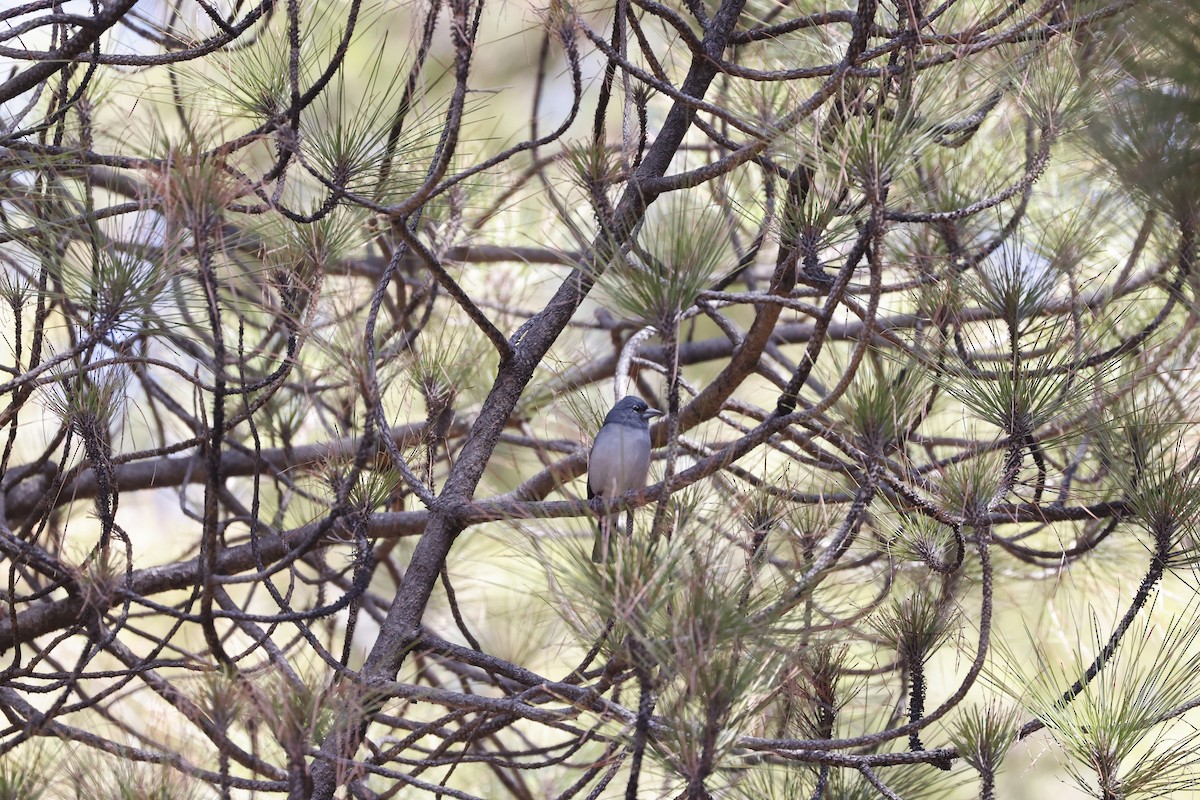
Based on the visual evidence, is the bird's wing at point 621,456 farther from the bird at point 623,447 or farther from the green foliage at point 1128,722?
the green foliage at point 1128,722

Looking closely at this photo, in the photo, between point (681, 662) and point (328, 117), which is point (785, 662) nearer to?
point (681, 662)

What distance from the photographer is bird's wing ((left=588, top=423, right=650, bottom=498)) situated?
1.85 m

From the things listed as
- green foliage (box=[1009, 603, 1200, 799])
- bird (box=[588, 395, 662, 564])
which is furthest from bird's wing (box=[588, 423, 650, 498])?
green foliage (box=[1009, 603, 1200, 799])

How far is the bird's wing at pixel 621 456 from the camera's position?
1.85 meters

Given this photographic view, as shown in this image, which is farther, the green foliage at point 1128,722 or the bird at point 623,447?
the bird at point 623,447

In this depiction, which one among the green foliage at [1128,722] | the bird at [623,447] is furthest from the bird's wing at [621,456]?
the green foliage at [1128,722]

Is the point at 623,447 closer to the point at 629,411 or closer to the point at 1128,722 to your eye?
the point at 629,411

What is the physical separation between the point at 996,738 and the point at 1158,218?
0.80 m

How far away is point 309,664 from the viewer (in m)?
1.31

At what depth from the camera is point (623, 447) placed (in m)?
1.87

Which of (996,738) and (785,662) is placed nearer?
(785,662)

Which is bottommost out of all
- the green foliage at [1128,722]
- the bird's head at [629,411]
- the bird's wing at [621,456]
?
the green foliage at [1128,722]

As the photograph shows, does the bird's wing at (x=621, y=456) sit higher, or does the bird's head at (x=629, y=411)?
the bird's head at (x=629, y=411)

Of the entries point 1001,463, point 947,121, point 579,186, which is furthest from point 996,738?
point 579,186
